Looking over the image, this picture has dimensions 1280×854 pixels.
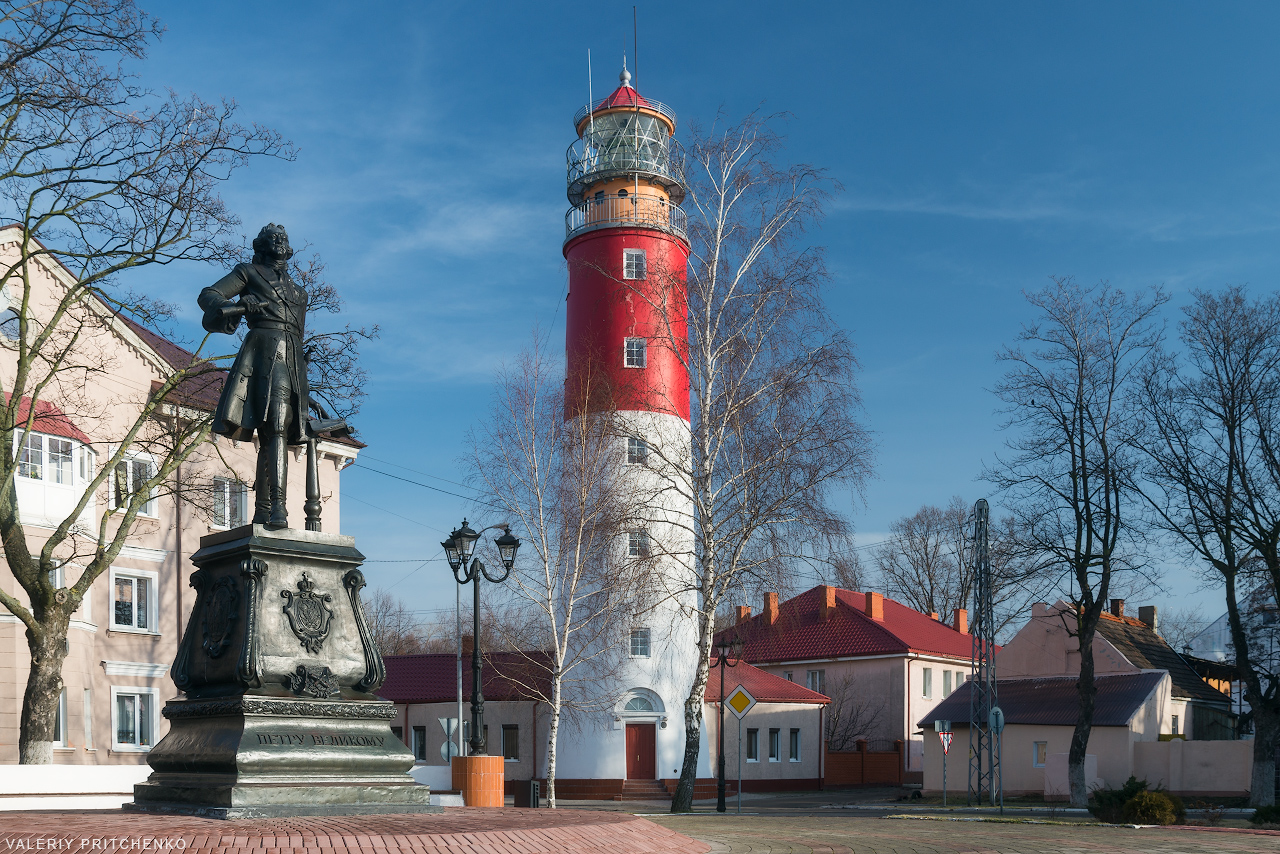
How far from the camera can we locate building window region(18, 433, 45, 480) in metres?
26.0

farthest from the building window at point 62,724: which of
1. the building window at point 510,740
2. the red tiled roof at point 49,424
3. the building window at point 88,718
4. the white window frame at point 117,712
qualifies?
the building window at point 510,740

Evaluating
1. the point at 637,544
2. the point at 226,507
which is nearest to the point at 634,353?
the point at 637,544

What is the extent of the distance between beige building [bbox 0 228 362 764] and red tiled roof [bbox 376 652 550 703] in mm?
8453

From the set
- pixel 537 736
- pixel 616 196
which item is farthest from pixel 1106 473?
pixel 537 736

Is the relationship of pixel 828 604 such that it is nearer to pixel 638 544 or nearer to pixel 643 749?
pixel 643 749

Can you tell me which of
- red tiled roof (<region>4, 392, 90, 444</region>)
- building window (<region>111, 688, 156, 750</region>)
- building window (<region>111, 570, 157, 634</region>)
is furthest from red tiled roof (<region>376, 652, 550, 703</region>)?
red tiled roof (<region>4, 392, 90, 444</region>)

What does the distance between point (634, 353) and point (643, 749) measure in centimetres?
1226

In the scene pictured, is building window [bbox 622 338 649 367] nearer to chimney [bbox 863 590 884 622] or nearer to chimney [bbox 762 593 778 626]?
chimney [bbox 762 593 778 626]

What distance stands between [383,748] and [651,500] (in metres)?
16.5

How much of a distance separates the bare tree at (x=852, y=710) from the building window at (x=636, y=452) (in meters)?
22.1

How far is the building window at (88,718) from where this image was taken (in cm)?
2739

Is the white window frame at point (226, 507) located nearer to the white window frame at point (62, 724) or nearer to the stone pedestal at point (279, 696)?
the white window frame at point (62, 724)

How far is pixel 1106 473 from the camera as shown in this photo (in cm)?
2931

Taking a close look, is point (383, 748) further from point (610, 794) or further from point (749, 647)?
point (749, 647)
